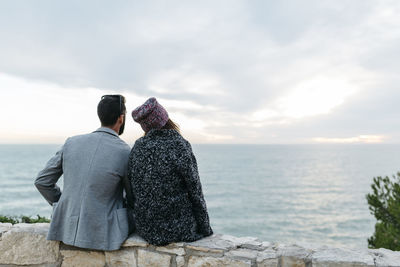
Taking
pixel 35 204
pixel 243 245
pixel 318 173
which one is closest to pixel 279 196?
pixel 318 173

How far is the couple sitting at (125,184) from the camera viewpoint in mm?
2488

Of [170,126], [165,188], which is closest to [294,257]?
[165,188]

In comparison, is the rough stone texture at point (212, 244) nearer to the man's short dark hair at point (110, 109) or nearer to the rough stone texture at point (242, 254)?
the rough stone texture at point (242, 254)

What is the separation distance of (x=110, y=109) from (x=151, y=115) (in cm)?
33

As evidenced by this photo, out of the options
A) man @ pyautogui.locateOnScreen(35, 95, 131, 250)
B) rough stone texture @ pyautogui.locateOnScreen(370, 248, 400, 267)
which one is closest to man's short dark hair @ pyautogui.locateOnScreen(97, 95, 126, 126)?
man @ pyautogui.locateOnScreen(35, 95, 131, 250)

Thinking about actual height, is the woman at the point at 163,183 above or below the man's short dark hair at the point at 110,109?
below

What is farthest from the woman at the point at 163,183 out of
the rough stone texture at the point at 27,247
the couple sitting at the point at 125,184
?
the rough stone texture at the point at 27,247

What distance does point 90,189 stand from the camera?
2.52 metres

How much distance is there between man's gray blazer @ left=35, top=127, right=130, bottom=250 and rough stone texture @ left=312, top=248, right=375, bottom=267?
143 cm

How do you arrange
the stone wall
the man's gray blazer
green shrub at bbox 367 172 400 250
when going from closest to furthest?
the stone wall
the man's gray blazer
green shrub at bbox 367 172 400 250

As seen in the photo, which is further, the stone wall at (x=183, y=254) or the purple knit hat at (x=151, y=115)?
the purple knit hat at (x=151, y=115)

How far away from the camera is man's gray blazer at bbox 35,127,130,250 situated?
2.53 meters

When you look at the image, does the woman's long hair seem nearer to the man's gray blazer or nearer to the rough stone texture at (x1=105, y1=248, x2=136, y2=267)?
the man's gray blazer

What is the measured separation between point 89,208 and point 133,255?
0.52 m
